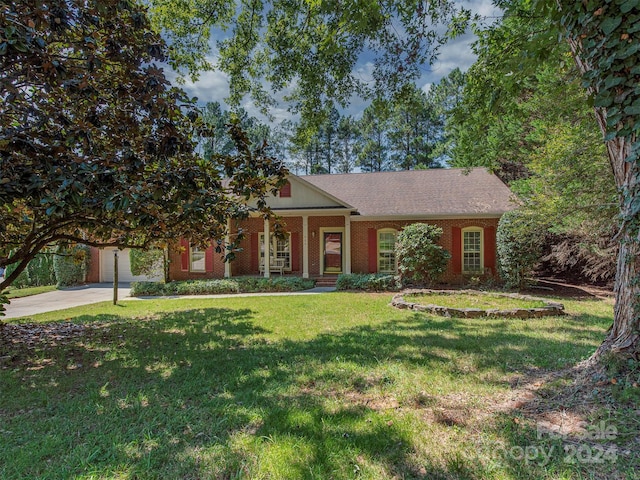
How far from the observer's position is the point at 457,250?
14.1 metres

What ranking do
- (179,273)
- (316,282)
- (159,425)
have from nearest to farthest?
(159,425) → (316,282) → (179,273)

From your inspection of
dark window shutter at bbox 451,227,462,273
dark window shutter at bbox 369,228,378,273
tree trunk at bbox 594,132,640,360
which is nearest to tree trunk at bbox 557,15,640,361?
tree trunk at bbox 594,132,640,360

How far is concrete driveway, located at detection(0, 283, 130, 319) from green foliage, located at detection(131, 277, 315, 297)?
956 mm

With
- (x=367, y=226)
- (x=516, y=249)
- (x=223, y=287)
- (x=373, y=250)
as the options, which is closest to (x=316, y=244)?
(x=367, y=226)

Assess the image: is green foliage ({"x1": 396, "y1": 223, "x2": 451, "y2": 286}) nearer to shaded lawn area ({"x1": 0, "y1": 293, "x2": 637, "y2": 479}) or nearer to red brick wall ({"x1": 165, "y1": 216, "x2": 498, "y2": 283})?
red brick wall ({"x1": 165, "y1": 216, "x2": 498, "y2": 283})

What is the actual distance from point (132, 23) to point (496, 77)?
605cm

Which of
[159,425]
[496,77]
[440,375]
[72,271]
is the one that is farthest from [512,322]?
[72,271]

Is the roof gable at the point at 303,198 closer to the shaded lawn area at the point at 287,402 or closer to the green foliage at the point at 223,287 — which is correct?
the green foliage at the point at 223,287

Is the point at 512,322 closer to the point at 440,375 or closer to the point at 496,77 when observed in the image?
the point at 440,375

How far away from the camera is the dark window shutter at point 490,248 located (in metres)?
13.5

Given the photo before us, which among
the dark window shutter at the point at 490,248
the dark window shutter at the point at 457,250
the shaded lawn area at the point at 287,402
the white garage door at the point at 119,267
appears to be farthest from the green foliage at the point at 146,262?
the dark window shutter at the point at 490,248

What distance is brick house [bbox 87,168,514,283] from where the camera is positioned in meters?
13.9

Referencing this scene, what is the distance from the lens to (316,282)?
14680mm

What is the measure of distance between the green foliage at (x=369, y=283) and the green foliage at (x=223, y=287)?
1.51 metres
